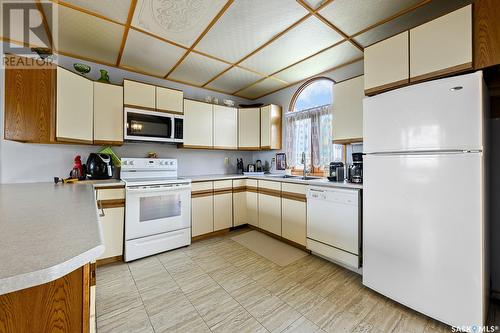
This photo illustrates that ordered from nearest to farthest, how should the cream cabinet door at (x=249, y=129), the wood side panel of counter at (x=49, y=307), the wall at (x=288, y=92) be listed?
the wood side panel of counter at (x=49, y=307) < the wall at (x=288, y=92) < the cream cabinet door at (x=249, y=129)

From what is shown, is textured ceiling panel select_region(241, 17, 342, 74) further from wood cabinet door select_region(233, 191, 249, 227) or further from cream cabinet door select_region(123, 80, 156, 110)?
wood cabinet door select_region(233, 191, 249, 227)

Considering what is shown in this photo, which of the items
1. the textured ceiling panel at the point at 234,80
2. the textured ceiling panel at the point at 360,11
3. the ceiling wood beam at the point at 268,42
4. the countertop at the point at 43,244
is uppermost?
the textured ceiling panel at the point at 234,80

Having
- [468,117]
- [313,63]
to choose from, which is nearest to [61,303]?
[468,117]

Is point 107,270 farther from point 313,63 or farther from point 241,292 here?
point 313,63

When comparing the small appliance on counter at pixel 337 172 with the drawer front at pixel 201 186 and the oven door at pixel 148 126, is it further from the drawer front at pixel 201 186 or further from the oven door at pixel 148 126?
the oven door at pixel 148 126

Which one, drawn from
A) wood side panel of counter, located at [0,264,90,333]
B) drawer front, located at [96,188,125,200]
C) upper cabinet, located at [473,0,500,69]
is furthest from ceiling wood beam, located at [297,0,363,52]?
drawer front, located at [96,188,125,200]

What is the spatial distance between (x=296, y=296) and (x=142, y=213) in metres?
1.94

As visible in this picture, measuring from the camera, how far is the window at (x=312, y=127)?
3.06 metres

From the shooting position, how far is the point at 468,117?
4.39 feet

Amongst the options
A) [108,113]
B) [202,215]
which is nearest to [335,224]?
[202,215]

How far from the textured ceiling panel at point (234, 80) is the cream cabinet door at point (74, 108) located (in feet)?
5.78

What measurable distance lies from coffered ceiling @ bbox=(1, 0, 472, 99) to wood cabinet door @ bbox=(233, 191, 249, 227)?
1985 millimetres

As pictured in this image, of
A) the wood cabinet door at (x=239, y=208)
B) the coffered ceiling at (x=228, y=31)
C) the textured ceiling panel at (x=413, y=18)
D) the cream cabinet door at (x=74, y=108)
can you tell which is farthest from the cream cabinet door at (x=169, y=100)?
the textured ceiling panel at (x=413, y=18)

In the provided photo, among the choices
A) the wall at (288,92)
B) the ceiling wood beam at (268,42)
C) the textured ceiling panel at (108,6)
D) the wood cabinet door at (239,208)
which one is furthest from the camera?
the wood cabinet door at (239,208)
